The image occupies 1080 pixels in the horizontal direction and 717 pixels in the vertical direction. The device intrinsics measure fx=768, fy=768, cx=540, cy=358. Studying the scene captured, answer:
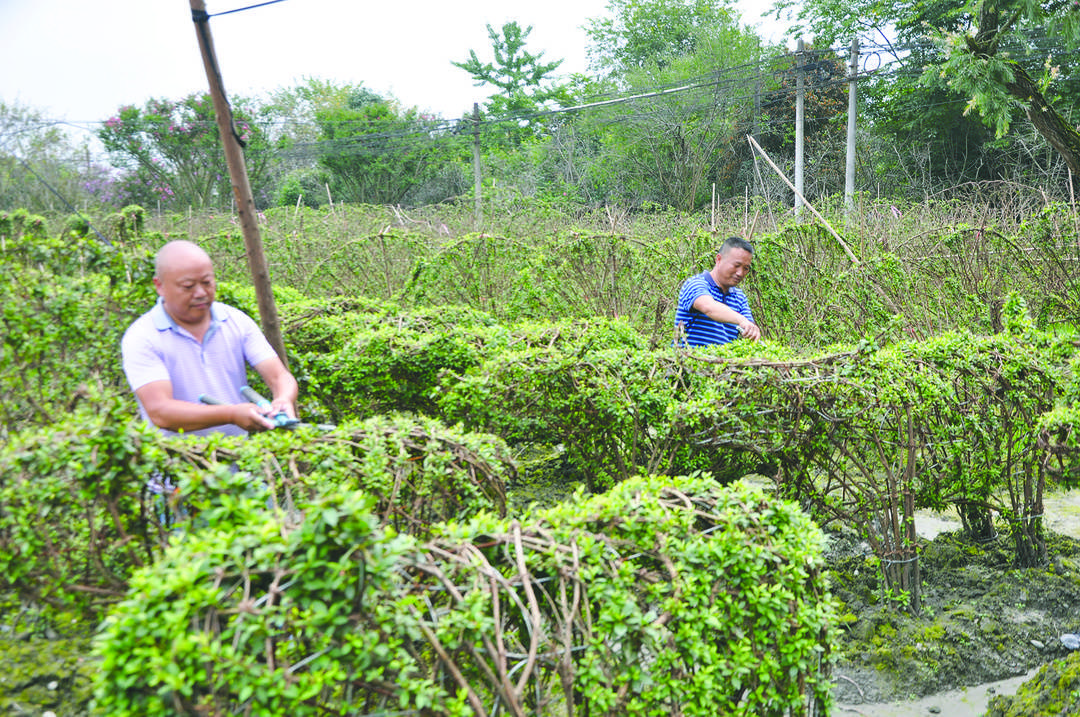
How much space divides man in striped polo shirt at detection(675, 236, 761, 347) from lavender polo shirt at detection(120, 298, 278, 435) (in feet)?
8.91

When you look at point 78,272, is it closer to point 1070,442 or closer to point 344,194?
point 1070,442

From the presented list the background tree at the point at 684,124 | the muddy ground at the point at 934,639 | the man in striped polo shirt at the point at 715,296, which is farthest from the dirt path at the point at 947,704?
the background tree at the point at 684,124

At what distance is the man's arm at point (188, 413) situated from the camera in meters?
2.78

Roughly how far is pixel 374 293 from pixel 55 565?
7.41m

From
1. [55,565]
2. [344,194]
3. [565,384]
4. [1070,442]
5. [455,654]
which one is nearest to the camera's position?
[455,654]

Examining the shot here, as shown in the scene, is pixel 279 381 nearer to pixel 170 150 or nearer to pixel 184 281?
pixel 184 281

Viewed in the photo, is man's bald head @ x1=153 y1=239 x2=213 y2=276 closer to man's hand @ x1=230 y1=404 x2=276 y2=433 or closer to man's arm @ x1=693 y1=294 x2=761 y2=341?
man's hand @ x1=230 y1=404 x2=276 y2=433

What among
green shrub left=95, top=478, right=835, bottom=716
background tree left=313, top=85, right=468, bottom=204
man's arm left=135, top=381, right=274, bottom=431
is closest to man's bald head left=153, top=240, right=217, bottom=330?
man's arm left=135, top=381, right=274, bottom=431

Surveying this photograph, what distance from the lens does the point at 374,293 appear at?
9336 millimetres

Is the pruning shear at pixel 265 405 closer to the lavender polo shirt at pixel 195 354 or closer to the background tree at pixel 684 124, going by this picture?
the lavender polo shirt at pixel 195 354

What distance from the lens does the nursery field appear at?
1.56 m

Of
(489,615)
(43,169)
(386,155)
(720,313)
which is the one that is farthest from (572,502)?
(386,155)

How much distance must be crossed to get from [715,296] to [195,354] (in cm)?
327

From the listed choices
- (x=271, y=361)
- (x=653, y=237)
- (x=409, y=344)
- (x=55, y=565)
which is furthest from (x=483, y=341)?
(x=653, y=237)
